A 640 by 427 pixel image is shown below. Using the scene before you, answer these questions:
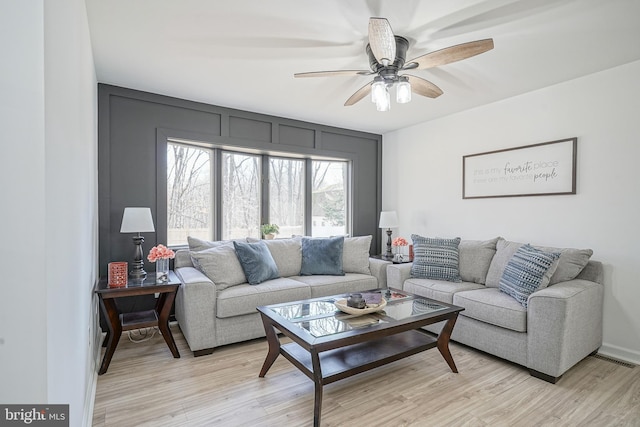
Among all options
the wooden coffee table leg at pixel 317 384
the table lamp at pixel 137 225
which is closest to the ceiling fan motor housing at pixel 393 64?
the wooden coffee table leg at pixel 317 384

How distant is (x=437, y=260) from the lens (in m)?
3.47

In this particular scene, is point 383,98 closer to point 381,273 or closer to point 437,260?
point 437,260

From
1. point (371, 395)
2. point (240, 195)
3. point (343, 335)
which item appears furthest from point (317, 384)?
point (240, 195)

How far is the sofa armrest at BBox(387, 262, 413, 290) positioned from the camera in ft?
11.6

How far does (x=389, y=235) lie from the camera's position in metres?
4.56

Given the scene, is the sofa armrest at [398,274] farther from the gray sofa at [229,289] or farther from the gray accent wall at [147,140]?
the gray accent wall at [147,140]

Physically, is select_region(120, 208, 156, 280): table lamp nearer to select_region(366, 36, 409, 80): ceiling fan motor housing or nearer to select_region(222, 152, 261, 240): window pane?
select_region(222, 152, 261, 240): window pane

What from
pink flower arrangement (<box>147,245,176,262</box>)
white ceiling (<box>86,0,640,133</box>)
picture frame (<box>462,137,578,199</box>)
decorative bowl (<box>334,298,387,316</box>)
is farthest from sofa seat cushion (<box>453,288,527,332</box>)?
pink flower arrangement (<box>147,245,176,262</box>)

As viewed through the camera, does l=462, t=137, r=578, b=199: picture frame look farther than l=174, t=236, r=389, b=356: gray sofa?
Yes

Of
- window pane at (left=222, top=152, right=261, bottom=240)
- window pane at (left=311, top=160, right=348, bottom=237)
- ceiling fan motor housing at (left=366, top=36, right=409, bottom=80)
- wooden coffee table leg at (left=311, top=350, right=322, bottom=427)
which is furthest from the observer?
window pane at (left=311, top=160, right=348, bottom=237)

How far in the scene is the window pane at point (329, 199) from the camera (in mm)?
4875

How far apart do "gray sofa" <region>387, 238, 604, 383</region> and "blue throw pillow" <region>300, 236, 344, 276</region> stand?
35.8 inches

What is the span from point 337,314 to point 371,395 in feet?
1.88

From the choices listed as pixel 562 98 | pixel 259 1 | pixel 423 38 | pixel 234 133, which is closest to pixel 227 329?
pixel 234 133
